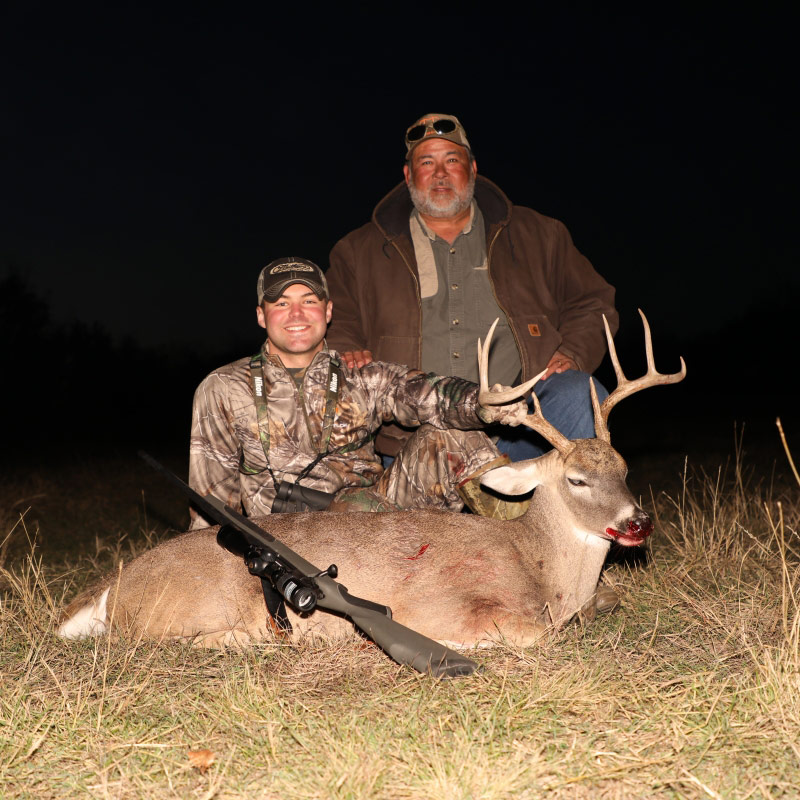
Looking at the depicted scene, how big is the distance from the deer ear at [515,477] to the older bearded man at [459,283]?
1214 mm

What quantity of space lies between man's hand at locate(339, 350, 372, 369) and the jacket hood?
3.06ft

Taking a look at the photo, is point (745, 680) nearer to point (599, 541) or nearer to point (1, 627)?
point (599, 541)

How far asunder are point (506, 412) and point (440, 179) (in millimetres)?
2081

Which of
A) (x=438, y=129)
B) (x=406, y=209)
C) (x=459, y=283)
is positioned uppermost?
(x=438, y=129)

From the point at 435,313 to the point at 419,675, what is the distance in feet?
9.52

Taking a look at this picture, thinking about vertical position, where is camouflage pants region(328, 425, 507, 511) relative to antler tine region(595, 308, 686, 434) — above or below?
below

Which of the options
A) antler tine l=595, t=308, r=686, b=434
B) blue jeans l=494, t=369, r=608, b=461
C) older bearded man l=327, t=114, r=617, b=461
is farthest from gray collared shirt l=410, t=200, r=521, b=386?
antler tine l=595, t=308, r=686, b=434

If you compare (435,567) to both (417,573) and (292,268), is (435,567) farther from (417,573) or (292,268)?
(292,268)

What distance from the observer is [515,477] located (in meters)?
4.21

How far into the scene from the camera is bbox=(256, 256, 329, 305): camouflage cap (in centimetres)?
498

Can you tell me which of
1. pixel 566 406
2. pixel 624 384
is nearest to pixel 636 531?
pixel 624 384

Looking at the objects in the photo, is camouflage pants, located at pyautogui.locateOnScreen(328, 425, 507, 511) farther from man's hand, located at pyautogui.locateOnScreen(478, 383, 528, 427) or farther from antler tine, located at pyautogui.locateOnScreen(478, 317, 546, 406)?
antler tine, located at pyautogui.locateOnScreen(478, 317, 546, 406)

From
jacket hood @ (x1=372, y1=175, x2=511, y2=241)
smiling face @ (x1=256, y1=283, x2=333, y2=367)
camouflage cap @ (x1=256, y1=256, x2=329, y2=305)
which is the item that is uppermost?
jacket hood @ (x1=372, y1=175, x2=511, y2=241)

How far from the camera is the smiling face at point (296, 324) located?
195 inches
